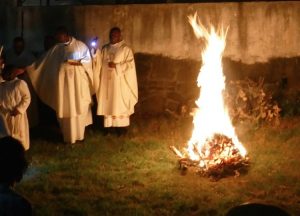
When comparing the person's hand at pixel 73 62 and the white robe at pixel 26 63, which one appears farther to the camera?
the white robe at pixel 26 63

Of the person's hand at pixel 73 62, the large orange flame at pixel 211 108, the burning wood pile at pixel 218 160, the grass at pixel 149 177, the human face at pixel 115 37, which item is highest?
the human face at pixel 115 37

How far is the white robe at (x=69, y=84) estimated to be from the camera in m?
11.1

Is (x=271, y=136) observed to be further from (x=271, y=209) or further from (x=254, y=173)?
(x=271, y=209)

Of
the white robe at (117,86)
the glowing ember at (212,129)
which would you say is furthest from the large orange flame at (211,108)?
the white robe at (117,86)

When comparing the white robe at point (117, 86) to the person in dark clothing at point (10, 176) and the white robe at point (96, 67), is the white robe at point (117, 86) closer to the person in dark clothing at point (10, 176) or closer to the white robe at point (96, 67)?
the white robe at point (96, 67)

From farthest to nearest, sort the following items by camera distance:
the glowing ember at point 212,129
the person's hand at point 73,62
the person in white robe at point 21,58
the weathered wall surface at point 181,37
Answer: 1. the weathered wall surface at point 181,37
2. the person in white robe at point 21,58
3. the person's hand at point 73,62
4. the glowing ember at point 212,129

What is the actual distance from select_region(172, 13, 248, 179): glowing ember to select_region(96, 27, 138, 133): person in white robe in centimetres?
143

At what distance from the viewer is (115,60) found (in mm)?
11227

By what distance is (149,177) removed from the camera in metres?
9.09

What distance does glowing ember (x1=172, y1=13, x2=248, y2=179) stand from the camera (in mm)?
9070

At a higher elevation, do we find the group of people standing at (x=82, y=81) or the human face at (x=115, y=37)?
the human face at (x=115, y=37)

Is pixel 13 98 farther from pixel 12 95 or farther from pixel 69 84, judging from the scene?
pixel 69 84

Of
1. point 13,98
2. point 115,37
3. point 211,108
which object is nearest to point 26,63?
point 115,37

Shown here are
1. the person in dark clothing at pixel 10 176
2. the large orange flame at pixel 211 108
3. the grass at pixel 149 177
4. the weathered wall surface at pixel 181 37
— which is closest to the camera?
the person in dark clothing at pixel 10 176
